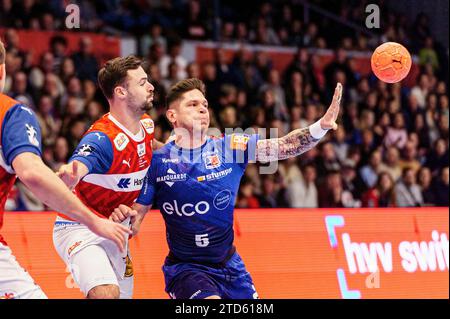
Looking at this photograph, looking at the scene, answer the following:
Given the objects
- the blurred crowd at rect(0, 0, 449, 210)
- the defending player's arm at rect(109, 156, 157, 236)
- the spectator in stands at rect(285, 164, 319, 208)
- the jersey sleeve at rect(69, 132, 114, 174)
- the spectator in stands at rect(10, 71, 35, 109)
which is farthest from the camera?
the spectator in stands at rect(285, 164, 319, 208)

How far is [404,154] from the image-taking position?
574 inches

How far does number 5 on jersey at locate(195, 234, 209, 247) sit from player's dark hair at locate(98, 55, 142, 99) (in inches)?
54.7

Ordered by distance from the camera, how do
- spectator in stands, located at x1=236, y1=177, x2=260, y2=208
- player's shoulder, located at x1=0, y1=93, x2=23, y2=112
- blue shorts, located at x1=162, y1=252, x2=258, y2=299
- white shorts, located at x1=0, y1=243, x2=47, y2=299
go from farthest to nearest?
spectator in stands, located at x1=236, y1=177, x2=260, y2=208
blue shorts, located at x1=162, y1=252, x2=258, y2=299
white shorts, located at x1=0, y1=243, x2=47, y2=299
player's shoulder, located at x1=0, y1=93, x2=23, y2=112

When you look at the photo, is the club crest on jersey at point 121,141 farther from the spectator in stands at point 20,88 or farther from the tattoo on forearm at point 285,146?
the spectator in stands at point 20,88

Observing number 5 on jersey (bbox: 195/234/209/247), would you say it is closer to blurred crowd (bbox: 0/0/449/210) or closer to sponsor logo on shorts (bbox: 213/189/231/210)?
sponsor logo on shorts (bbox: 213/189/231/210)

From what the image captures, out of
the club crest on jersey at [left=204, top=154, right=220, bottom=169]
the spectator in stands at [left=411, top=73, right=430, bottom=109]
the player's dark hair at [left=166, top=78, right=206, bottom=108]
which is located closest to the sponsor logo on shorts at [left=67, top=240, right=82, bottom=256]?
the club crest on jersey at [left=204, top=154, right=220, bottom=169]

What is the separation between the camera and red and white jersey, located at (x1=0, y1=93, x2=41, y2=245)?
177 inches

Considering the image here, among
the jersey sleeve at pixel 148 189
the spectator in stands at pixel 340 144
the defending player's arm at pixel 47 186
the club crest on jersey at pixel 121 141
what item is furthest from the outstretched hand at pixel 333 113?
the spectator in stands at pixel 340 144

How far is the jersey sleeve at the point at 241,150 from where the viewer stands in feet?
22.5

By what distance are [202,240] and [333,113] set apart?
1447mm

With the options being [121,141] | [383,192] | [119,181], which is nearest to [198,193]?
[119,181]

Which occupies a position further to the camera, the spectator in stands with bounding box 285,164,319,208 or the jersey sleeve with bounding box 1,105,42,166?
the spectator in stands with bounding box 285,164,319,208

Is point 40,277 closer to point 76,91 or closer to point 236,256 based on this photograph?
point 236,256

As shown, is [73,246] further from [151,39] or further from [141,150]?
[151,39]
